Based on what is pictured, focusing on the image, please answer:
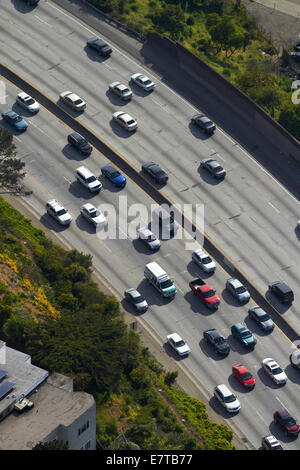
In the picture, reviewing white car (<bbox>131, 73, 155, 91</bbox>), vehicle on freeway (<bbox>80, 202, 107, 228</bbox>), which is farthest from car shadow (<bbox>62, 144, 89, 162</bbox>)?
white car (<bbox>131, 73, 155, 91</bbox>)

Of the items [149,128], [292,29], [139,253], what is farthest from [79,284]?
[292,29]

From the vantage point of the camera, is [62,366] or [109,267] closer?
[62,366]

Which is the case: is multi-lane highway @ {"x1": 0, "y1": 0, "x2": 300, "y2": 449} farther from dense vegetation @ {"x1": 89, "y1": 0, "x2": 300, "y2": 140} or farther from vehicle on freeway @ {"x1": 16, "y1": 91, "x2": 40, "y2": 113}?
dense vegetation @ {"x1": 89, "y1": 0, "x2": 300, "y2": 140}

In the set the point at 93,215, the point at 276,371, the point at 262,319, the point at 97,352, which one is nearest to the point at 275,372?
the point at 276,371

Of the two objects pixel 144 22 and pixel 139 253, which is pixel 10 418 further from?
pixel 144 22

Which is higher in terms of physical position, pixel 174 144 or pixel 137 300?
pixel 174 144

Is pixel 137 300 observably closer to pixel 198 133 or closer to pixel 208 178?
pixel 208 178
